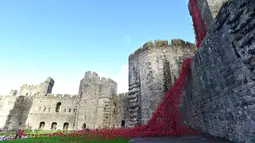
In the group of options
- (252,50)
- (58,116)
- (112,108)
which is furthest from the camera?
(58,116)

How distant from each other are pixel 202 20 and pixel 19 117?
35.8 metres

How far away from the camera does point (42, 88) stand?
130 ft

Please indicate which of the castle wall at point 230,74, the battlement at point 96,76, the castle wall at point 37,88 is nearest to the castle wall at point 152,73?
the castle wall at point 230,74

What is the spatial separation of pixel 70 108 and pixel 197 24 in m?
30.4

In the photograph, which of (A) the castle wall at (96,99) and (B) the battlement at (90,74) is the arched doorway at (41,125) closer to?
(A) the castle wall at (96,99)

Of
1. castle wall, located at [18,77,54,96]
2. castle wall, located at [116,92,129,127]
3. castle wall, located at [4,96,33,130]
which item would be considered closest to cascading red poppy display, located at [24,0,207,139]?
castle wall, located at [116,92,129,127]

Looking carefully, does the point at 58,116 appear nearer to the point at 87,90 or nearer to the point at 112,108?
the point at 87,90

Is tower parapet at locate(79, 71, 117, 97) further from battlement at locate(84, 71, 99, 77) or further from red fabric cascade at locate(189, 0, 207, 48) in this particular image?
red fabric cascade at locate(189, 0, 207, 48)

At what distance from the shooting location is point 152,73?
38.5 feet

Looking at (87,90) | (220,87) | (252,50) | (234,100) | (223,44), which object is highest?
(87,90)

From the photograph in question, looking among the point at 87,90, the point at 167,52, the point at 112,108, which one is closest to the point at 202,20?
the point at 167,52

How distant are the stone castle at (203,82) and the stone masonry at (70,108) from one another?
0.16m

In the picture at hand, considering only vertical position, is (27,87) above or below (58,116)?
above

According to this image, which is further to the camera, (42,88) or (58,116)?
(42,88)
